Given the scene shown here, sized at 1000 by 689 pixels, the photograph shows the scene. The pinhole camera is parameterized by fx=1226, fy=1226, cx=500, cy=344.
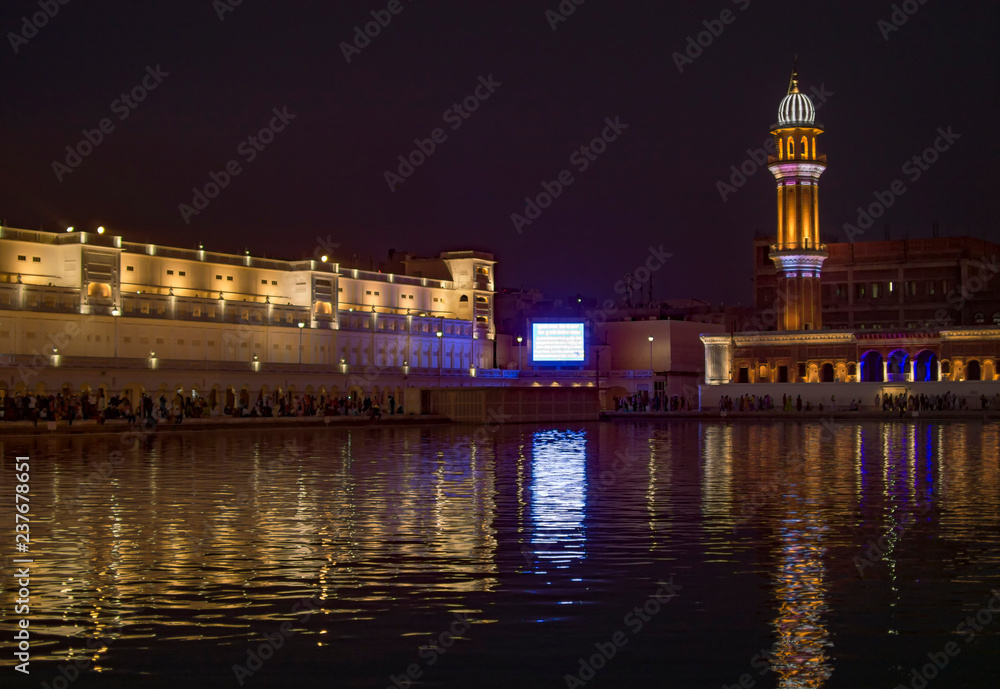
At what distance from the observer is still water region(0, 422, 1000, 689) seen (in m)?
8.86

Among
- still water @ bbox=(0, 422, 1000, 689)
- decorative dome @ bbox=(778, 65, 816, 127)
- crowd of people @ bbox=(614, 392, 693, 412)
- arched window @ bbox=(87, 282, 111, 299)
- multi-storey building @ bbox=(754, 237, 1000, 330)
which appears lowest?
still water @ bbox=(0, 422, 1000, 689)

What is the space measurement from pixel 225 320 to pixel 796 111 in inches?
1681

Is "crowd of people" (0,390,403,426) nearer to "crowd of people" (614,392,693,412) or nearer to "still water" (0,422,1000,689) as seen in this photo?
"crowd of people" (614,392,693,412)

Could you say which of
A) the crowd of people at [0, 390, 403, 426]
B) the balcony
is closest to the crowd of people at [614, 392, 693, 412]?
the balcony

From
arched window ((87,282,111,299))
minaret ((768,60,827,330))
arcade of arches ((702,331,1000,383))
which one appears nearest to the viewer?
arched window ((87,282,111,299))

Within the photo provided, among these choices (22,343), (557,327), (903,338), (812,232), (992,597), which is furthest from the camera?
(557,327)

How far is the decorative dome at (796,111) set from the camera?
87812 millimetres

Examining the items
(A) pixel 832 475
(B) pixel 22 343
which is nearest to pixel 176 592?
(A) pixel 832 475

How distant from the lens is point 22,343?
66.1 meters

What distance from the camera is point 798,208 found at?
88.8 meters

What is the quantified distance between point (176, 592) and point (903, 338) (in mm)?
77286

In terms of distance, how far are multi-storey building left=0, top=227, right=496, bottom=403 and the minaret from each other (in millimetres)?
25378

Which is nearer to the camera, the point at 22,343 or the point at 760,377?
the point at 22,343

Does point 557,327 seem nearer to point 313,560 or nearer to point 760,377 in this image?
point 760,377
